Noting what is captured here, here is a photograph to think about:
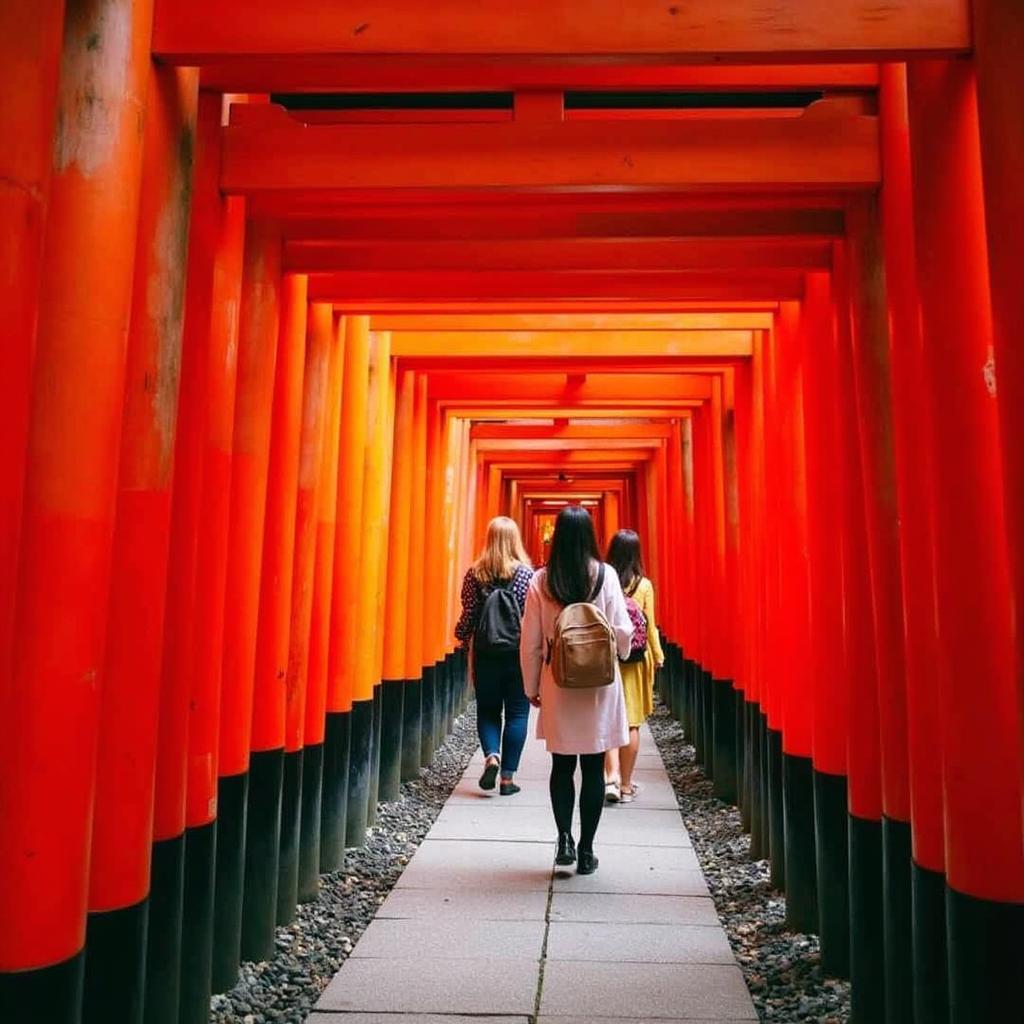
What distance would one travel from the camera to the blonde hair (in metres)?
6.32

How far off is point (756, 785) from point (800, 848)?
50.6 inches

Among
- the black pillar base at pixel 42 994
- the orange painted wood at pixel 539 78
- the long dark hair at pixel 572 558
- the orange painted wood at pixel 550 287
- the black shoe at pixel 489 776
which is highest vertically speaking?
the orange painted wood at pixel 539 78

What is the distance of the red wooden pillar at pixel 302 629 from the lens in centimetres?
398

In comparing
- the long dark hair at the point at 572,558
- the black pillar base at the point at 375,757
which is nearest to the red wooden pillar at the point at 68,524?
the long dark hair at the point at 572,558

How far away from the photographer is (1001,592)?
2.20m

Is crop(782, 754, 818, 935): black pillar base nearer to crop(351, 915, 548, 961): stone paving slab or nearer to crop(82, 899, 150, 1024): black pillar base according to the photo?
crop(351, 915, 548, 961): stone paving slab

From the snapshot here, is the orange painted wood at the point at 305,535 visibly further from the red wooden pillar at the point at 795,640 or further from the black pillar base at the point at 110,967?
the red wooden pillar at the point at 795,640

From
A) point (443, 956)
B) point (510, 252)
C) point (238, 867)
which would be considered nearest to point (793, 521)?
point (510, 252)

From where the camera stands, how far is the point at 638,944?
12.0ft

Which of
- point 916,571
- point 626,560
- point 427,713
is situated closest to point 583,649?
point 916,571

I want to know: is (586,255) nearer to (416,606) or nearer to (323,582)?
(323,582)

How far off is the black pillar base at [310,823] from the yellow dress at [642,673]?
2.17 m

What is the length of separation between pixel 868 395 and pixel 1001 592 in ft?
Answer: 3.48

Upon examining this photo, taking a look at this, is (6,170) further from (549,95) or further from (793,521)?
(793,521)
